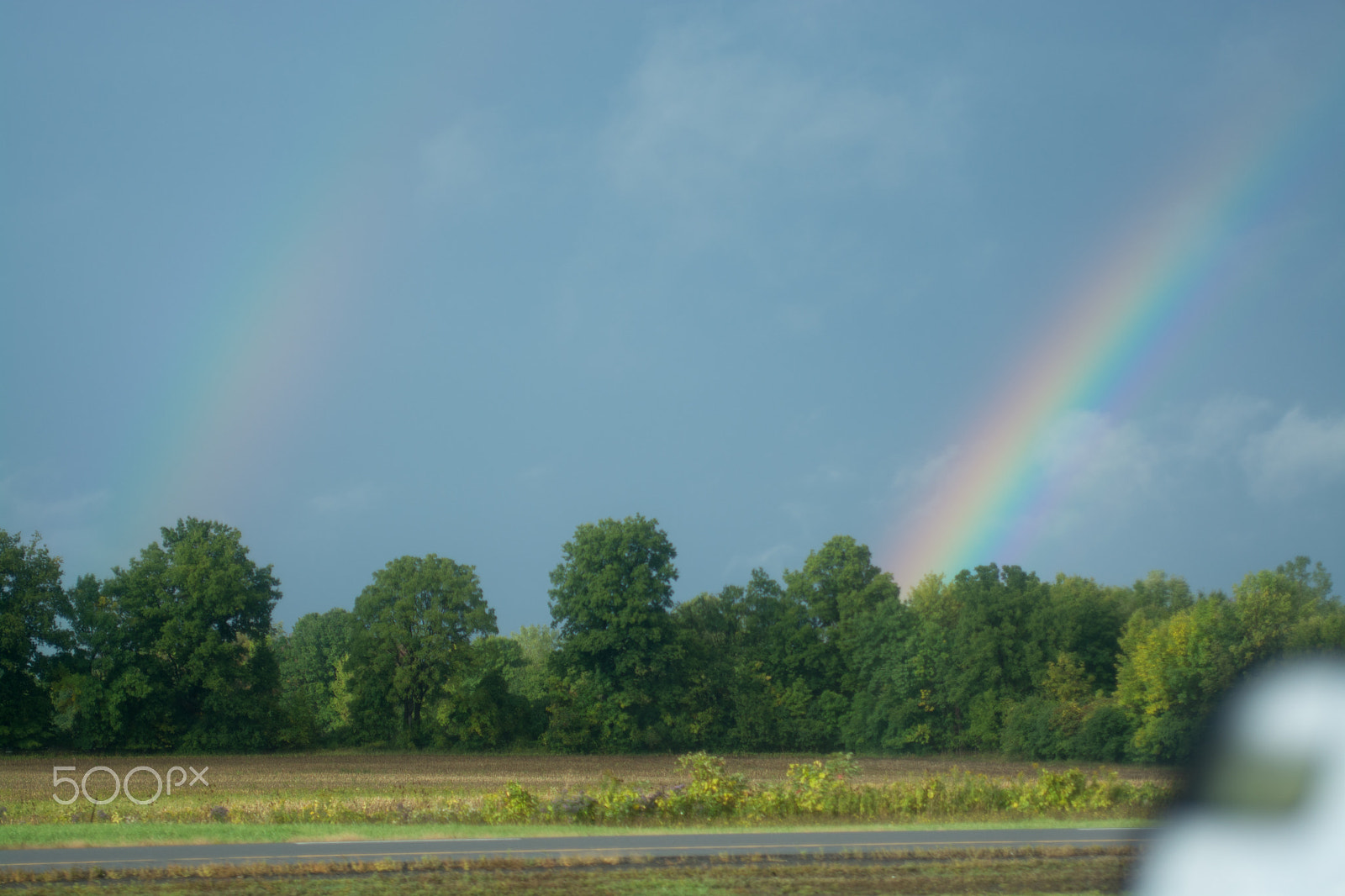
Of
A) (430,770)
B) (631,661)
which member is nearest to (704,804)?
(430,770)

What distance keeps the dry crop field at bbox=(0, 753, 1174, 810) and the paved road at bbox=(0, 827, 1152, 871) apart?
1374 cm

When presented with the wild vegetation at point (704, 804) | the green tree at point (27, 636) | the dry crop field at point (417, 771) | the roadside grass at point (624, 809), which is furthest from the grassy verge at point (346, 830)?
the green tree at point (27, 636)

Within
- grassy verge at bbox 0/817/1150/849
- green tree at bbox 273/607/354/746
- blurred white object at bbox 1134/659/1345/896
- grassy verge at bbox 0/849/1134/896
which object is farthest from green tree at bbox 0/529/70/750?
blurred white object at bbox 1134/659/1345/896

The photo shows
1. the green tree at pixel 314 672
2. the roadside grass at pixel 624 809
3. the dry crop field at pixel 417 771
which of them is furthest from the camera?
the green tree at pixel 314 672

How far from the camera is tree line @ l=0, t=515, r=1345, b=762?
55.2m

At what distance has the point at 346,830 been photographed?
18359 millimetres

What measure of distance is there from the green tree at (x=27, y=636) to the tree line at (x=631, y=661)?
0.10 metres

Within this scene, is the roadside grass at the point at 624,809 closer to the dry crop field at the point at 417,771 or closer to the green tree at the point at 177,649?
the dry crop field at the point at 417,771

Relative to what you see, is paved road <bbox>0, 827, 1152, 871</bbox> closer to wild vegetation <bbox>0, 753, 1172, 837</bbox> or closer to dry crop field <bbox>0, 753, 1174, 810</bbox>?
wild vegetation <bbox>0, 753, 1172, 837</bbox>

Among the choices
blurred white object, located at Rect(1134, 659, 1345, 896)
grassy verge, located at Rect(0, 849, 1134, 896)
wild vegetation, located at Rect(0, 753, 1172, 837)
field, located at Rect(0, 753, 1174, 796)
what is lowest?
field, located at Rect(0, 753, 1174, 796)

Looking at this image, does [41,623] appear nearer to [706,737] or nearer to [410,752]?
[410,752]

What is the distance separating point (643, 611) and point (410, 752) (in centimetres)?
1634

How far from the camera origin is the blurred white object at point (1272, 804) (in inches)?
232

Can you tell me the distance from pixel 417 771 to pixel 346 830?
3267 cm
